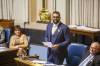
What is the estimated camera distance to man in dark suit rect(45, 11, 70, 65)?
5578 millimetres

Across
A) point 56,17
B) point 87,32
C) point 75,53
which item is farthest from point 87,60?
point 87,32

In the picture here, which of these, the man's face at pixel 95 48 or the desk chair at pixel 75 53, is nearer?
the man's face at pixel 95 48

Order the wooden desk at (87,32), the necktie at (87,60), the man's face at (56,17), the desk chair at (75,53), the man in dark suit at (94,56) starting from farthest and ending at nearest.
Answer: the wooden desk at (87,32) < the man's face at (56,17) < the desk chair at (75,53) < the necktie at (87,60) < the man in dark suit at (94,56)

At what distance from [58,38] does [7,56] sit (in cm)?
132

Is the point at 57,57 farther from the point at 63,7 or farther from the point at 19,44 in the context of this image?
the point at 63,7

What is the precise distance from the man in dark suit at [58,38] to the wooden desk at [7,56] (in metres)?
0.98

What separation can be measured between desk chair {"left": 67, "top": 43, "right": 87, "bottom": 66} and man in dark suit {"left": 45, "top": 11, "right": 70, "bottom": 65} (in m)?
0.21

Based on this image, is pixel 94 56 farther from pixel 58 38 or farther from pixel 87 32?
pixel 87 32

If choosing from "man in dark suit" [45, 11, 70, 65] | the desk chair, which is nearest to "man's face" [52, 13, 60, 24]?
"man in dark suit" [45, 11, 70, 65]

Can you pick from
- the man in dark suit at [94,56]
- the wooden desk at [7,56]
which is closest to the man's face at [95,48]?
the man in dark suit at [94,56]

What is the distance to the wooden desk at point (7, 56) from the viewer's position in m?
6.09

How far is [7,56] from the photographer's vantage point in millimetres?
6219

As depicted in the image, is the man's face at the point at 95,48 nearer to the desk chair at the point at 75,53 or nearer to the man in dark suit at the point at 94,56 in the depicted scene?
the man in dark suit at the point at 94,56

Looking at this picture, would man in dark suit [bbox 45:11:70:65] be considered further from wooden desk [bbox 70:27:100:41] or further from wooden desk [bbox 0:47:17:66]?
wooden desk [bbox 0:47:17:66]
